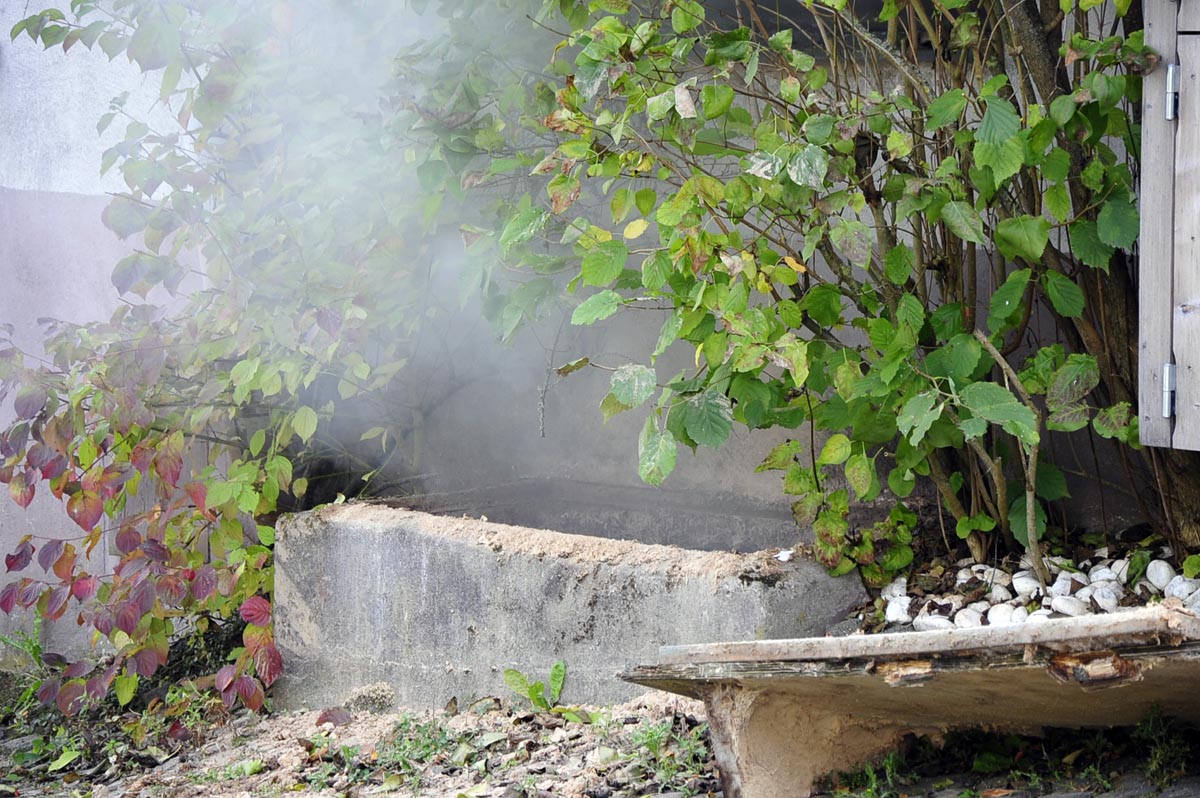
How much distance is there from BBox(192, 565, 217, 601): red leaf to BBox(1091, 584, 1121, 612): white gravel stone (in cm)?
314

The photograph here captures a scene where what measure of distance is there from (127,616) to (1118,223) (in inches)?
140

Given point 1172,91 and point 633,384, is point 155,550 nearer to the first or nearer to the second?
point 633,384

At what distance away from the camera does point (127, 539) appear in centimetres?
436

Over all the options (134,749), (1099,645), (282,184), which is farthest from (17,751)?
(1099,645)

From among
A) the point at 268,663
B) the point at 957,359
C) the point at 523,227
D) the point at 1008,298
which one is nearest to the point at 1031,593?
the point at 957,359

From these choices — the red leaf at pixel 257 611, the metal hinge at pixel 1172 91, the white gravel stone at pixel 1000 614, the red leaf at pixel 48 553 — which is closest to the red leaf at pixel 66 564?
the red leaf at pixel 48 553

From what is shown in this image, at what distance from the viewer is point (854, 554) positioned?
126 inches

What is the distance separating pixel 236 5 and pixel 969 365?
301cm

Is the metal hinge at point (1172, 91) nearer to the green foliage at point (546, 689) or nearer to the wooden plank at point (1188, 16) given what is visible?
the wooden plank at point (1188, 16)

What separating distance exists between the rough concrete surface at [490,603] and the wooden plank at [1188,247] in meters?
1.11

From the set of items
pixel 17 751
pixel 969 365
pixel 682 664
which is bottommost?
pixel 17 751

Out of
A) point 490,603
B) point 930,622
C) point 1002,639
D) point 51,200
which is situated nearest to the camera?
point 1002,639

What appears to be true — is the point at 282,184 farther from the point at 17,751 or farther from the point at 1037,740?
the point at 1037,740

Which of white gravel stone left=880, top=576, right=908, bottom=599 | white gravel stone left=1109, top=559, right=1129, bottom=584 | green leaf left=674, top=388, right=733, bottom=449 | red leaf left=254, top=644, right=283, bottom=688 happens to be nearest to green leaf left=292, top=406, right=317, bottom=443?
red leaf left=254, top=644, right=283, bottom=688
